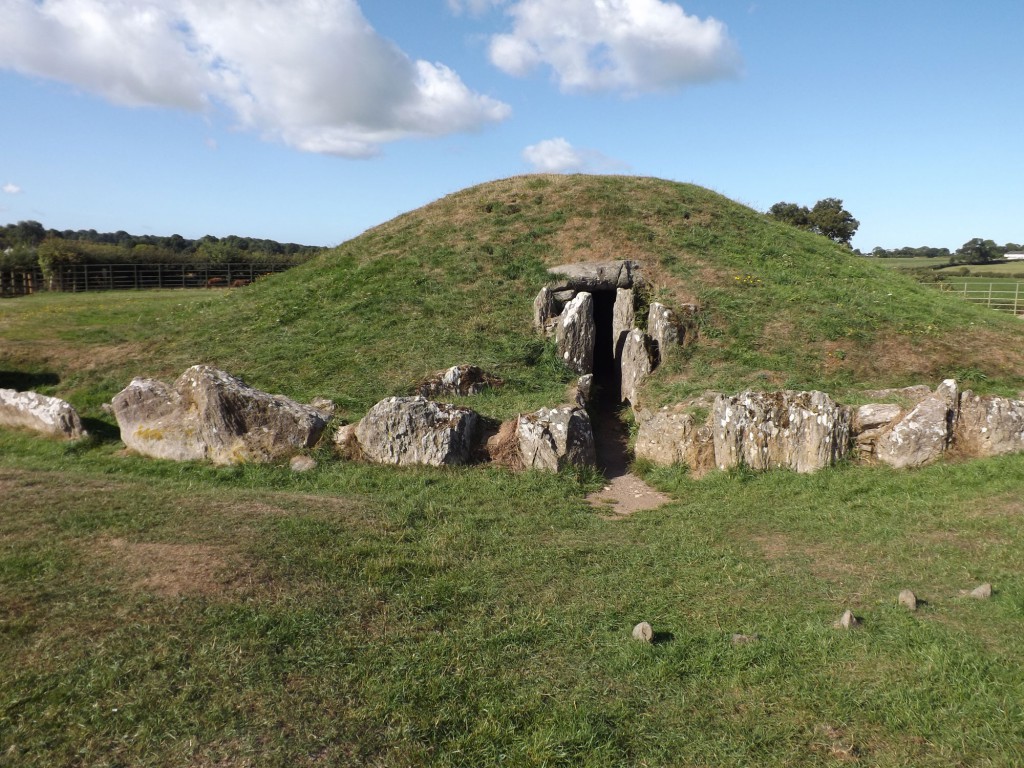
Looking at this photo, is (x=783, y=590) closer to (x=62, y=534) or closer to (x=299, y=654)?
(x=299, y=654)

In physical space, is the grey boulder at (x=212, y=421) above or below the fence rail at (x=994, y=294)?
below

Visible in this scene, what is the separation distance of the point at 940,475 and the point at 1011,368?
692 centimetres

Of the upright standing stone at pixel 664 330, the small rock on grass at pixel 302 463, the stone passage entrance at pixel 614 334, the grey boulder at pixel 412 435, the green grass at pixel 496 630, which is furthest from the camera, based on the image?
the upright standing stone at pixel 664 330

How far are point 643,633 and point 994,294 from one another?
121ft

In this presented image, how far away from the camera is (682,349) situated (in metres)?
16.2

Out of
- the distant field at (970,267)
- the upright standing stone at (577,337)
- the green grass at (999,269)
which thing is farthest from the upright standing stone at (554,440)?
the green grass at (999,269)

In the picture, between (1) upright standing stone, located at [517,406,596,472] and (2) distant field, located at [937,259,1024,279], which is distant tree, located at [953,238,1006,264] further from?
(1) upright standing stone, located at [517,406,596,472]

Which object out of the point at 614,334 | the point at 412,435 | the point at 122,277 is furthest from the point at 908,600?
the point at 122,277

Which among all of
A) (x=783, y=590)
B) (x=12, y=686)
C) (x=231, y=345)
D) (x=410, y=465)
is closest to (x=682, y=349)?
(x=410, y=465)

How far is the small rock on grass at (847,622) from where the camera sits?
6.55m

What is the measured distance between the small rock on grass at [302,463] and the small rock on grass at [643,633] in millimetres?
6955

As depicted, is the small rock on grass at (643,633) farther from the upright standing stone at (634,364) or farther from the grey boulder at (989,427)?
the upright standing stone at (634,364)

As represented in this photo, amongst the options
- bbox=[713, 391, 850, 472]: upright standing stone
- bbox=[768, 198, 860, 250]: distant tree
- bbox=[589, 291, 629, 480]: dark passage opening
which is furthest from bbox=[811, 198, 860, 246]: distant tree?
bbox=[713, 391, 850, 472]: upright standing stone

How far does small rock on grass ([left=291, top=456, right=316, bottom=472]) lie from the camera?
38.4 feet
